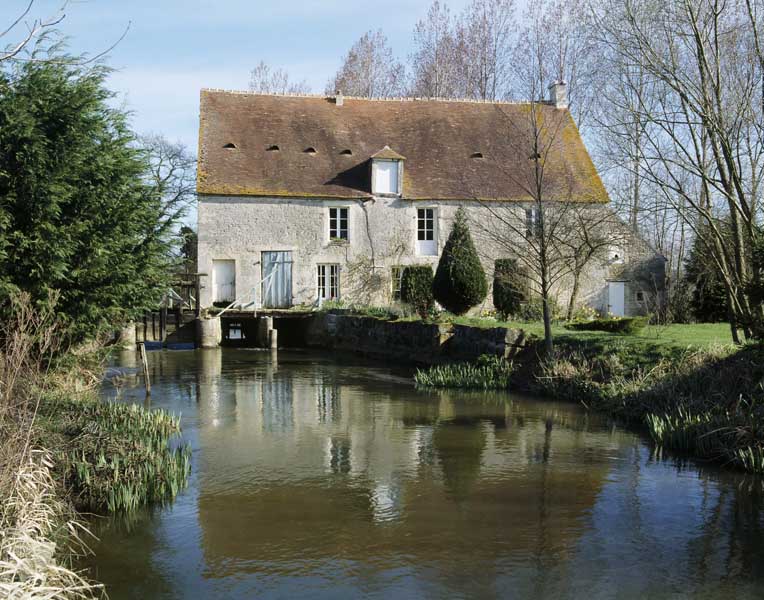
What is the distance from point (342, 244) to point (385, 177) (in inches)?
111

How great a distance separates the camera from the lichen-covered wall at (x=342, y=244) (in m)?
26.7

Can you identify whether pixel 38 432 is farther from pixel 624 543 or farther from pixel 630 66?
pixel 630 66

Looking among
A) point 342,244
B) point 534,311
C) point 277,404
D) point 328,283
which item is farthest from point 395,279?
point 277,404

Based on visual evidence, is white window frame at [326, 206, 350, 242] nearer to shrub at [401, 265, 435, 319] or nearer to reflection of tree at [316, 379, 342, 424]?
shrub at [401, 265, 435, 319]

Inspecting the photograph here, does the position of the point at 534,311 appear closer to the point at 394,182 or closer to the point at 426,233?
the point at 426,233

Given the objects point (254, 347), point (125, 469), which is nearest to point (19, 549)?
point (125, 469)

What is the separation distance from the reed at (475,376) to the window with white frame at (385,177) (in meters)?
12.4

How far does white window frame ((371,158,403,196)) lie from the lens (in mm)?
27266

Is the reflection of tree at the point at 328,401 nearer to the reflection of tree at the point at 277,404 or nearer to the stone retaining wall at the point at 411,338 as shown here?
the reflection of tree at the point at 277,404

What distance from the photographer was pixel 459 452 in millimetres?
9984

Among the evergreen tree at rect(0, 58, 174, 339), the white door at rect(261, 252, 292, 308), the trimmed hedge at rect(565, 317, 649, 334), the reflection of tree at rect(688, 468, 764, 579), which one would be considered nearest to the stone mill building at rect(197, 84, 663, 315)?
the white door at rect(261, 252, 292, 308)

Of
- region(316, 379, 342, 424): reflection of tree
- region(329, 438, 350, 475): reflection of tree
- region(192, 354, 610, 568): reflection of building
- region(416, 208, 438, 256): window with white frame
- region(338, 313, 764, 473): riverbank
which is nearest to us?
region(192, 354, 610, 568): reflection of building

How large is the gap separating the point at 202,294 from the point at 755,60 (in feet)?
62.4

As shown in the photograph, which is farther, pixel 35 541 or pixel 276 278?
pixel 276 278
